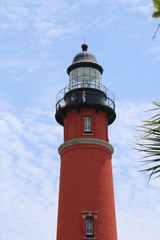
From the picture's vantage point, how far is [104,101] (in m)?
24.3

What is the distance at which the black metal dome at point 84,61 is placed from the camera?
24625mm

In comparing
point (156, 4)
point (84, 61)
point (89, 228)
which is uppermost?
point (84, 61)

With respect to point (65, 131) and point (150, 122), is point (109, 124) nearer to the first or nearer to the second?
point (65, 131)

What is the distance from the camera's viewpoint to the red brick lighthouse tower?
66.6 feet

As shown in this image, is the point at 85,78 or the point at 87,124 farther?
the point at 85,78

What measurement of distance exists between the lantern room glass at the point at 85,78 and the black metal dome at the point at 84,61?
0.26 meters

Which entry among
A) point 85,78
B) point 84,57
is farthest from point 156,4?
point 84,57

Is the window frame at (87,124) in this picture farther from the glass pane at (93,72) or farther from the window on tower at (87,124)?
the glass pane at (93,72)

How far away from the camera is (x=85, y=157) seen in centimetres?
2184

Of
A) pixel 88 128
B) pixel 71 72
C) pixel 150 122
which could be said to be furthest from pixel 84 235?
pixel 150 122

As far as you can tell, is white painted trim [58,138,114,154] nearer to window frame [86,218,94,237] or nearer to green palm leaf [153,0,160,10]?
window frame [86,218,94,237]

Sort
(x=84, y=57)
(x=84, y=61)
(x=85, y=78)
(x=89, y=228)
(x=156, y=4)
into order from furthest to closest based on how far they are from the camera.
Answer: (x=84, y=57), (x=84, y=61), (x=85, y=78), (x=89, y=228), (x=156, y=4)

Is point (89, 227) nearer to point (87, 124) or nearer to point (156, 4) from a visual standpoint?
point (87, 124)

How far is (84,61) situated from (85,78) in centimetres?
125
